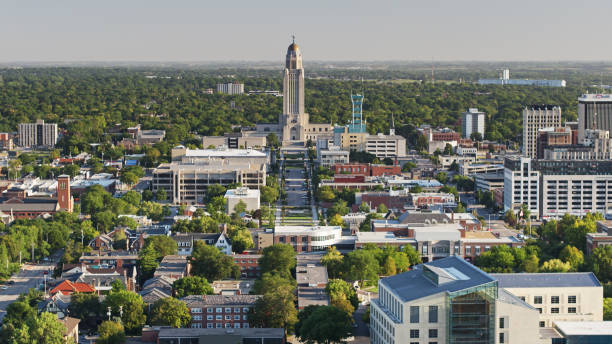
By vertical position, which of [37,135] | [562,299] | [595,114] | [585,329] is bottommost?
[562,299]

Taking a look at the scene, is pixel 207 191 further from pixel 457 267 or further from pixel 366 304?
pixel 457 267

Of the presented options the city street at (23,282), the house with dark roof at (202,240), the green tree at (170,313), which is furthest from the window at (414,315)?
the house with dark roof at (202,240)

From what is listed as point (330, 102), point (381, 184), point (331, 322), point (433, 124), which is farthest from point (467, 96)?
point (331, 322)

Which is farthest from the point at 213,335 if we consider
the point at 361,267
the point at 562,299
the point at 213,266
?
the point at 213,266

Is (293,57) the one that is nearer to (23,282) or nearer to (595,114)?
(595,114)

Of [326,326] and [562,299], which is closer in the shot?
[326,326]
